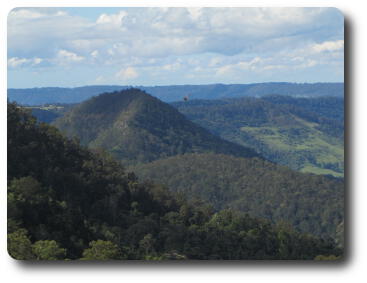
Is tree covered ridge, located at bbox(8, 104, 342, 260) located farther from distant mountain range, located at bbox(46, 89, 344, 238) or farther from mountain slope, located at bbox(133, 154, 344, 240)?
mountain slope, located at bbox(133, 154, 344, 240)

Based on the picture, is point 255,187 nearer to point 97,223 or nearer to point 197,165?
point 197,165

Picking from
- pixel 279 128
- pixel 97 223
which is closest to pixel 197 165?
pixel 97 223

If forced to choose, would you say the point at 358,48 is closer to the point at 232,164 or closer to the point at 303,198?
the point at 303,198

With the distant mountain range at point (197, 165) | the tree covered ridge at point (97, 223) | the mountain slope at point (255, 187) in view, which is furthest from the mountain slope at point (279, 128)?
the tree covered ridge at point (97, 223)

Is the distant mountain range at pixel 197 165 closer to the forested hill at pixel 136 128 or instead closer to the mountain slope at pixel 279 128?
the forested hill at pixel 136 128

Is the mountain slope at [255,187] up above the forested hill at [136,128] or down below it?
below

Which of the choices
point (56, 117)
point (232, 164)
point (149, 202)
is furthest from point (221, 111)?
point (149, 202)
